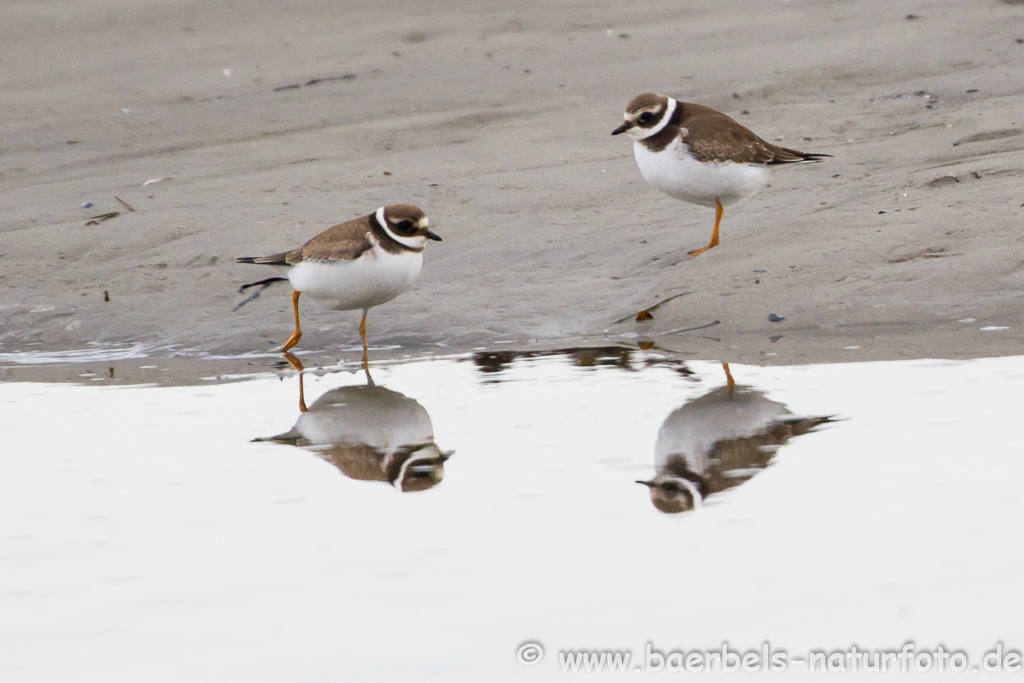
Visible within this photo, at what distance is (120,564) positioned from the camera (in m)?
3.71

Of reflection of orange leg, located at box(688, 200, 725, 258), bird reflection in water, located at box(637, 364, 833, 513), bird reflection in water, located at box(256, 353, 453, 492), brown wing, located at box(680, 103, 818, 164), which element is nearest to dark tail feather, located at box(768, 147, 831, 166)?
brown wing, located at box(680, 103, 818, 164)

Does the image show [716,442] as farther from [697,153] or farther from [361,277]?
[697,153]

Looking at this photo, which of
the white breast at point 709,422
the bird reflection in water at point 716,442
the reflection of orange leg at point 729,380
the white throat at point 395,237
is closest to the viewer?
the bird reflection in water at point 716,442

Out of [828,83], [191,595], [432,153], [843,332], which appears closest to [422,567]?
[191,595]

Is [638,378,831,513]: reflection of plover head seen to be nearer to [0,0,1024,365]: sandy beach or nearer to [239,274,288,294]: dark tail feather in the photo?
[0,0,1024,365]: sandy beach

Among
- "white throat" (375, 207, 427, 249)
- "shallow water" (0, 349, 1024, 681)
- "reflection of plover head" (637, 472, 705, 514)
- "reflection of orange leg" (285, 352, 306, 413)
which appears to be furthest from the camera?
"white throat" (375, 207, 427, 249)

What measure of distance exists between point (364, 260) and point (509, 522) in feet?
9.80

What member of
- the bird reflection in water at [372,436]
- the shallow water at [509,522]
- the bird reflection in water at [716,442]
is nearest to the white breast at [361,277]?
the bird reflection in water at [372,436]

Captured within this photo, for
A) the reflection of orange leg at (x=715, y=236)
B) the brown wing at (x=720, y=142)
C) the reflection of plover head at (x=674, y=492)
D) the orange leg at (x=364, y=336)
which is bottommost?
the orange leg at (x=364, y=336)

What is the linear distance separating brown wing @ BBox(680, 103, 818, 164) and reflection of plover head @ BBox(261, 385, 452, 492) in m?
2.75

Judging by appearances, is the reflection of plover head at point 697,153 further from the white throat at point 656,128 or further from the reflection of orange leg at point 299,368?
the reflection of orange leg at point 299,368

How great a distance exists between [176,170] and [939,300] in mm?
6094

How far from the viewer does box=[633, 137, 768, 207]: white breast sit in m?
7.59

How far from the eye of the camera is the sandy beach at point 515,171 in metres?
7.05
